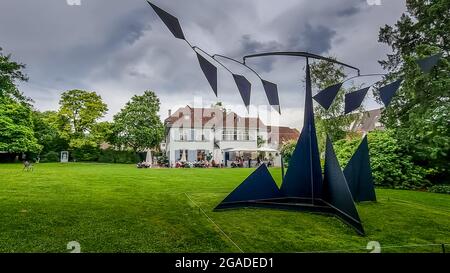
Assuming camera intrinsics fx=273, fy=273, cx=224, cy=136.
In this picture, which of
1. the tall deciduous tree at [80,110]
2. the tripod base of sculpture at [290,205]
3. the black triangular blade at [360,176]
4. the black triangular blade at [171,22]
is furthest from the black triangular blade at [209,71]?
the tall deciduous tree at [80,110]

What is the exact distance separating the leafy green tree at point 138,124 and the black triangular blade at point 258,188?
22041 millimetres

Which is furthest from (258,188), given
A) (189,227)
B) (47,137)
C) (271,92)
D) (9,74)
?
(47,137)

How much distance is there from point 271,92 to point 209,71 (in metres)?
1.51

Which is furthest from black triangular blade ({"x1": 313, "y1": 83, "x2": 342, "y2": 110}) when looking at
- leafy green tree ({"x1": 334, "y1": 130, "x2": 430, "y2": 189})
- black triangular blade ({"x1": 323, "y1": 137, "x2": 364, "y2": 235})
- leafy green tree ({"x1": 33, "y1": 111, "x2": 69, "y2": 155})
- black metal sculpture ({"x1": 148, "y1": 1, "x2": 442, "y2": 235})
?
leafy green tree ({"x1": 33, "y1": 111, "x2": 69, "y2": 155})

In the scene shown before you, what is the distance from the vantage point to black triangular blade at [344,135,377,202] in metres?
5.55

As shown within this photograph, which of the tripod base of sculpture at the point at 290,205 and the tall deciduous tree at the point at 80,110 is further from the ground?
the tall deciduous tree at the point at 80,110

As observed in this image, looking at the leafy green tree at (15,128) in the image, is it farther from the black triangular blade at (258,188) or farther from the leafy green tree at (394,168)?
the leafy green tree at (394,168)

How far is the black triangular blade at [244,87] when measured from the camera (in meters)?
3.95

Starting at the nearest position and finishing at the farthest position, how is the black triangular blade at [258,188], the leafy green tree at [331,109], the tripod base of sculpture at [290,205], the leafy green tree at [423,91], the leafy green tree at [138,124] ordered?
the tripod base of sculpture at [290,205], the black triangular blade at [258,188], the leafy green tree at [423,91], the leafy green tree at [331,109], the leafy green tree at [138,124]

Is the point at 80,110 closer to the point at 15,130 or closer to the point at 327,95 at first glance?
the point at 15,130

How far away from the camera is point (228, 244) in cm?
280

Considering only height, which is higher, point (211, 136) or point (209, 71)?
point (211, 136)

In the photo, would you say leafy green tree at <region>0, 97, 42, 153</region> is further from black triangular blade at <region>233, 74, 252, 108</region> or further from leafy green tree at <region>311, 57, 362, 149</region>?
black triangular blade at <region>233, 74, 252, 108</region>

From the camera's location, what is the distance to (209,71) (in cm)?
346
